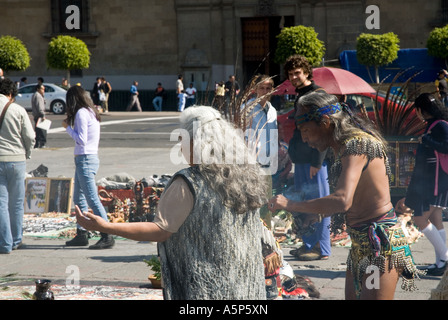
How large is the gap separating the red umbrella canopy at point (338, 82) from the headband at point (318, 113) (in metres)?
4.97

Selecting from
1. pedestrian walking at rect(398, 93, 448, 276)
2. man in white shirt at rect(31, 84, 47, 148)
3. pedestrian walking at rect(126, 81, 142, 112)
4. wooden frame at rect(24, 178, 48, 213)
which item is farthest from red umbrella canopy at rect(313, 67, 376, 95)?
pedestrian walking at rect(126, 81, 142, 112)

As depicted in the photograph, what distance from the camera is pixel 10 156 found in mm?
7777

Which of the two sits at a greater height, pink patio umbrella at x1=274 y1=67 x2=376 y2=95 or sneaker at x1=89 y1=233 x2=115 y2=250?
pink patio umbrella at x1=274 y1=67 x2=376 y2=95

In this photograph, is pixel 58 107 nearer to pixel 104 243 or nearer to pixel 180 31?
pixel 180 31

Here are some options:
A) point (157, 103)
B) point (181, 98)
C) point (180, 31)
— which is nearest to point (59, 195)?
point (181, 98)

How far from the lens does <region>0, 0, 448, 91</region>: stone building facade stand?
1359 inches

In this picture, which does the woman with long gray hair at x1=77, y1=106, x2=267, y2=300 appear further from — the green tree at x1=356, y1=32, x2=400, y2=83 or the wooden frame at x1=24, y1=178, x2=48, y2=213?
the green tree at x1=356, y1=32, x2=400, y2=83

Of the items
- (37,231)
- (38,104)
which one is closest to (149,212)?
(37,231)

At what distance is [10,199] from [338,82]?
13.6 ft

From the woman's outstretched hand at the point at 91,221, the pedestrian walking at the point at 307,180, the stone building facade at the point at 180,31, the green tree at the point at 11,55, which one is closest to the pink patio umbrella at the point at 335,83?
the pedestrian walking at the point at 307,180

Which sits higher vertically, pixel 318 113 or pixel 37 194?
pixel 318 113

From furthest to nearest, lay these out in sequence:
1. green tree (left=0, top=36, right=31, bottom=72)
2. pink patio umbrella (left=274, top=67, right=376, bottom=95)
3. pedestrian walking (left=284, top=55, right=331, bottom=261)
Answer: green tree (left=0, top=36, right=31, bottom=72)
pink patio umbrella (left=274, top=67, right=376, bottom=95)
pedestrian walking (left=284, top=55, right=331, bottom=261)

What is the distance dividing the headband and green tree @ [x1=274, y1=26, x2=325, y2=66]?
83.4 feet

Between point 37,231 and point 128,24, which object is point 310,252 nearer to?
point 37,231
